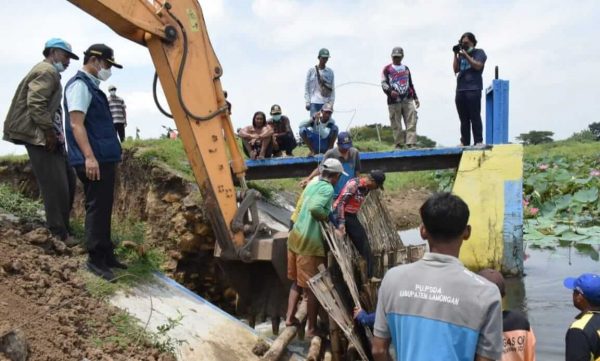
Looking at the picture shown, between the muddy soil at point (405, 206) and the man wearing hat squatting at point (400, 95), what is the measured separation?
22.3 feet

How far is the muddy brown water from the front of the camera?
757cm

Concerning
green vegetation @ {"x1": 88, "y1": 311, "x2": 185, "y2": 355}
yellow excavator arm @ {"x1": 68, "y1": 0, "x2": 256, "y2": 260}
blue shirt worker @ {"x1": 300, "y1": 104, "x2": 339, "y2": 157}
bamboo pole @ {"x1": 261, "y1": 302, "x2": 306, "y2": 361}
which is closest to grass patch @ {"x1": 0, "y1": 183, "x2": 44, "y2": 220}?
yellow excavator arm @ {"x1": 68, "y1": 0, "x2": 256, "y2": 260}

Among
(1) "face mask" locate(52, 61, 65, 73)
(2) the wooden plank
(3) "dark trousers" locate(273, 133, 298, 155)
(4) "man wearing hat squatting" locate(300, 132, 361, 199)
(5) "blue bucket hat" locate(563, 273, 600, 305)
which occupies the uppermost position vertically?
(1) "face mask" locate(52, 61, 65, 73)

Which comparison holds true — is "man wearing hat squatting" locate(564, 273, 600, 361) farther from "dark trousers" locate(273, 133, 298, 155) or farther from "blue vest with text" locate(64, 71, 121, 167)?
"dark trousers" locate(273, 133, 298, 155)

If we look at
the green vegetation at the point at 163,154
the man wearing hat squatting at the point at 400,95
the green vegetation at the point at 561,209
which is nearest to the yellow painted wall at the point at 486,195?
the man wearing hat squatting at the point at 400,95

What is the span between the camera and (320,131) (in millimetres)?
10453

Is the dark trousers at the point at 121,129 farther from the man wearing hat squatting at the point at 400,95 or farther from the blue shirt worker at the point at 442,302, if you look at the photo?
the blue shirt worker at the point at 442,302

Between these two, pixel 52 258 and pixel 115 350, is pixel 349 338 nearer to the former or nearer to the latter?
pixel 115 350

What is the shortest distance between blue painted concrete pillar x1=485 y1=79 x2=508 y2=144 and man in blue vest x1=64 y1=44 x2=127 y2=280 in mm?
6360

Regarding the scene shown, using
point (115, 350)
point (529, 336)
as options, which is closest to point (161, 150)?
point (115, 350)

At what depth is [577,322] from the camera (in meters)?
3.51

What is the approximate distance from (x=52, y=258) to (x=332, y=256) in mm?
2786

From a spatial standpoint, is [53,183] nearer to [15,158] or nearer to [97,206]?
[97,206]

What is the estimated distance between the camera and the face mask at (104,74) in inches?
230
